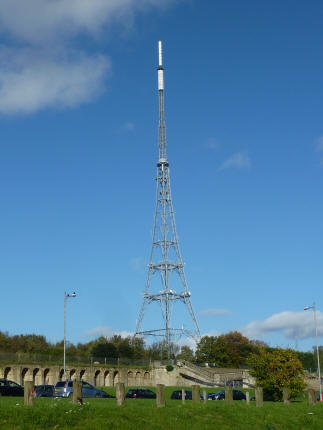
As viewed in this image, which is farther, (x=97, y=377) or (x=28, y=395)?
(x=97, y=377)

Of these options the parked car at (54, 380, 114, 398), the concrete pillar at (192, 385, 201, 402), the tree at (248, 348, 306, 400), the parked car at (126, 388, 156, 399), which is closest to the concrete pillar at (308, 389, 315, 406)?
the concrete pillar at (192, 385, 201, 402)

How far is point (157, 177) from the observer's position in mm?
106438

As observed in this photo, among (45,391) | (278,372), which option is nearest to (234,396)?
(278,372)

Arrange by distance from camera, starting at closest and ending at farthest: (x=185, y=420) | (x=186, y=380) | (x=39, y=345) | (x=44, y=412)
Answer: (x=44, y=412) → (x=185, y=420) → (x=186, y=380) → (x=39, y=345)

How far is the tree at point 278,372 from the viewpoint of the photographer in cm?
5238

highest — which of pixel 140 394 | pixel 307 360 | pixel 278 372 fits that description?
pixel 307 360

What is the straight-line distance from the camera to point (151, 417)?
24156 millimetres

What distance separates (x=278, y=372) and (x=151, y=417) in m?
31.3

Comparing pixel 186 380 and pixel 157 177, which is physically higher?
pixel 157 177

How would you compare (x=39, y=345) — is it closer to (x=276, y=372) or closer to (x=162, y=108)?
(x=162, y=108)

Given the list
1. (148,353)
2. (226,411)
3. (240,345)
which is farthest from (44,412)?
(240,345)

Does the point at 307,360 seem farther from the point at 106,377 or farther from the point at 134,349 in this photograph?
the point at 106,377

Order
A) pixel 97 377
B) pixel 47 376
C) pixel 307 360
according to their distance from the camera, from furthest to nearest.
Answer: pixel 307 360
pixel 97 377
pixel 47 376

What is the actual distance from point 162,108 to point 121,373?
44.0m
